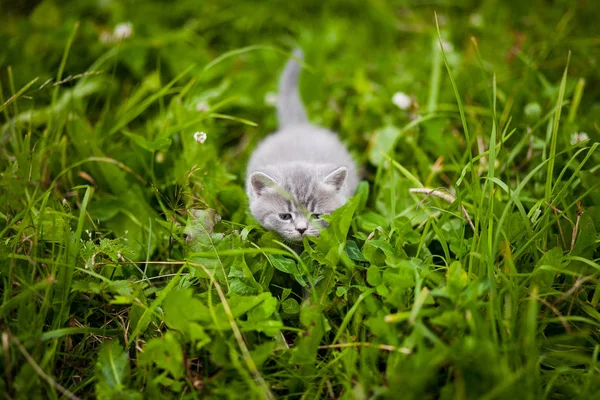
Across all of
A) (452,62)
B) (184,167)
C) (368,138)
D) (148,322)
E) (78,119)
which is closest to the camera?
(148,322)

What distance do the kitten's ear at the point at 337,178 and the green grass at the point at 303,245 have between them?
0.20 m

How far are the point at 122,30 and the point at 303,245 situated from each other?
2195 millimetres

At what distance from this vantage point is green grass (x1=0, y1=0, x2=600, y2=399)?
5.22 ft

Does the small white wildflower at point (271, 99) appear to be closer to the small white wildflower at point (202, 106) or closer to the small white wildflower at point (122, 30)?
the small white wildflower at point (202, 106)

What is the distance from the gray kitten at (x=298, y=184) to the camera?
2070mm

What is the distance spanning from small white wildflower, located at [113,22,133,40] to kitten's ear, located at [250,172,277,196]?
174 centimetres

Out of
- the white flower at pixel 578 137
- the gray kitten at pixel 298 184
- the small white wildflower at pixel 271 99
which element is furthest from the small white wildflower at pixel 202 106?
the white flower at pixel 578 137

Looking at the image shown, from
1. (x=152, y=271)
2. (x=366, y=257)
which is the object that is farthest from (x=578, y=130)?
(x=152, y=271)

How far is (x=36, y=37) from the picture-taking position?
3.21m

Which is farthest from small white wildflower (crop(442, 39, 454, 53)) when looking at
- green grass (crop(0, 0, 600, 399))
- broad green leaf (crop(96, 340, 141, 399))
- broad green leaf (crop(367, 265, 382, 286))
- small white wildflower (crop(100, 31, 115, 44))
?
broad green leaf (crop(96, 340, 141, 399))

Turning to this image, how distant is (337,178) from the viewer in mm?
2170

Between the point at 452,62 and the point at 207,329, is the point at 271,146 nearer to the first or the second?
the point at 207,329

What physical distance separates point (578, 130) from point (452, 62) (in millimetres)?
1066

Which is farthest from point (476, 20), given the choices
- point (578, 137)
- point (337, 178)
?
point (337, 178)
